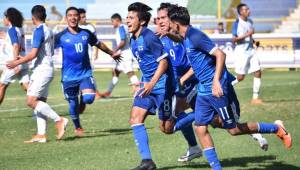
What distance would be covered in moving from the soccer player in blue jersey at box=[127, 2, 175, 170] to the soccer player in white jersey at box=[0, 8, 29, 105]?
194 inches

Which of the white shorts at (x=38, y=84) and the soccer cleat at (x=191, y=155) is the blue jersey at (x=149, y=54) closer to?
the soccer cleat at (x=191, y=155)

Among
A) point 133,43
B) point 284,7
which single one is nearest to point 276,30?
point 284,7

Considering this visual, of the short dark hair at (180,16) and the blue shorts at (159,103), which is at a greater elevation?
the short dark hair at (180,16)

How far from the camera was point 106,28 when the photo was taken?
36.1m

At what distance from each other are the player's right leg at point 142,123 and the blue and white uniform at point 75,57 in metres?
3.95

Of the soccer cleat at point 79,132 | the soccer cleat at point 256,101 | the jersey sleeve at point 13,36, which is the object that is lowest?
the soccer cleat at point 256,101


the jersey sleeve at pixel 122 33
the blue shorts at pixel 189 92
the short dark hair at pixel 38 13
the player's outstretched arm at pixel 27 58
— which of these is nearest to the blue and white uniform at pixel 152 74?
the blue shorts at pixel 189 92

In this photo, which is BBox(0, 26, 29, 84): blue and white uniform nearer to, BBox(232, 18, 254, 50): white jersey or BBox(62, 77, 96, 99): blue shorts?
BBox(62, 77, 96, 99): blue shorts

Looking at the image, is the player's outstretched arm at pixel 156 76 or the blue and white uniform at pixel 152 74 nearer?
the player's outstretched arm at pixel 156 76

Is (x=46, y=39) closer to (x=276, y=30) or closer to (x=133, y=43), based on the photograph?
(x=133, y=43)

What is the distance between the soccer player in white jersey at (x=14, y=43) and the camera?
616 inches

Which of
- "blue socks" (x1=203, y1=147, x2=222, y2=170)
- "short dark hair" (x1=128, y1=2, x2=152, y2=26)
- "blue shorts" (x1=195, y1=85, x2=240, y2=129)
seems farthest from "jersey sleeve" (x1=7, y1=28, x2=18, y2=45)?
"blue socks" (x1=203, y1=147, x2=222, y2=170)

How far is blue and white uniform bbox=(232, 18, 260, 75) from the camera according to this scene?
Answer: 66.7 ft

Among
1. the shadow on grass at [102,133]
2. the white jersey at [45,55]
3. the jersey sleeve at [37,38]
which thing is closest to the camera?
the jersey sleeve at [37,38]
